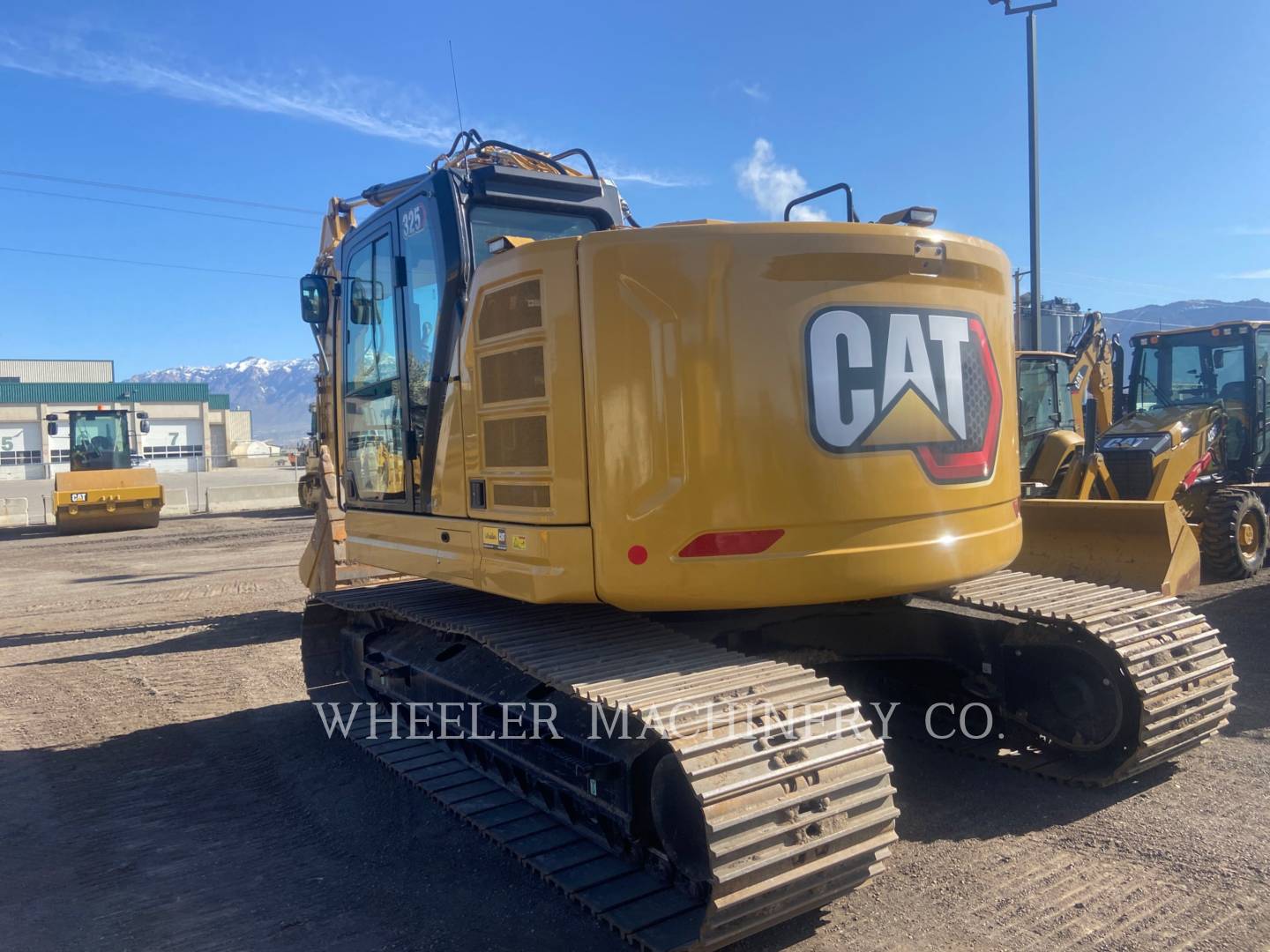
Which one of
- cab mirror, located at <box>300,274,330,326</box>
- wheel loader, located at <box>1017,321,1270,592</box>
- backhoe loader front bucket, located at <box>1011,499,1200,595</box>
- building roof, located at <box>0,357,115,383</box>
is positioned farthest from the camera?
building roof, located at <box>0,357,115,383</box>

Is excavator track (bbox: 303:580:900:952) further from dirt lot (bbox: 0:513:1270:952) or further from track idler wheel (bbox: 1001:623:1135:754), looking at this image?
track idler wheel (bbox: 1001:623:1135:754)

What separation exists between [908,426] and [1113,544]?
181 inches

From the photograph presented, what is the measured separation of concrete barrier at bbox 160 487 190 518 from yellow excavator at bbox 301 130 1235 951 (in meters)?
26.1

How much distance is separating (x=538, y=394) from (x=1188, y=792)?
3.48 m

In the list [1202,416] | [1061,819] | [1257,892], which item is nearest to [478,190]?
[1061,819]

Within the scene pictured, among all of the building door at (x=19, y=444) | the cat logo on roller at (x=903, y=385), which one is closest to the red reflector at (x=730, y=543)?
the cat logo on roller at (x=903, y=385)

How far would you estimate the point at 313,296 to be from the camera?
5.47 meters

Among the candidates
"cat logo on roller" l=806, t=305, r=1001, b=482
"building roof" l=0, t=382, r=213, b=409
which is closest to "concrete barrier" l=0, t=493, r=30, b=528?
"cat logo on roller" l=806, t=305, r=1001, b=482

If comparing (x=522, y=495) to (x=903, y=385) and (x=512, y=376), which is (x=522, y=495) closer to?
(x=512, y=376)

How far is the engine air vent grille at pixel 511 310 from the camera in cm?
365

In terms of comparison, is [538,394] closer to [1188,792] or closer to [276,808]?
[276,808]

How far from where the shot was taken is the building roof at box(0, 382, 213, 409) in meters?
62.1

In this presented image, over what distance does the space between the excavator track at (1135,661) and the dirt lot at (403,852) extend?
16 centimetres

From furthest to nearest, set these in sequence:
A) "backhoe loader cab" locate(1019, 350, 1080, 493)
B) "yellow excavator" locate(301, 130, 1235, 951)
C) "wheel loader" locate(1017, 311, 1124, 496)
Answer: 1. "backhoe loader cab" locate(1019, 350, 1080, 493)
2. "wheel loader" locate(1017, 311, 1124, 496)
3. "yellow excavator" locate(301, 130, 1235, 951)
